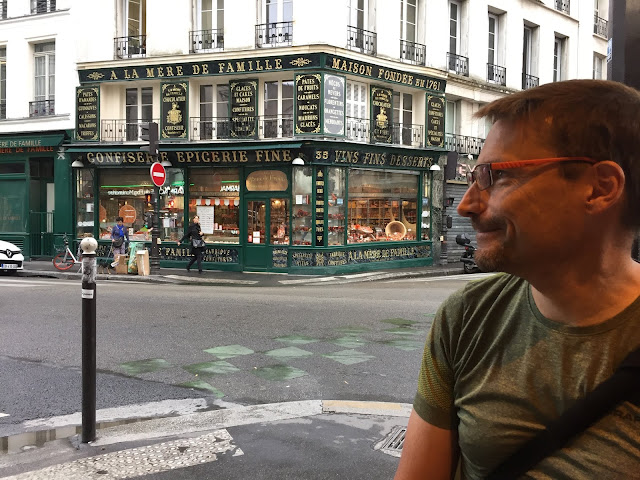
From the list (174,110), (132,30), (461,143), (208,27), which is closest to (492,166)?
Result: (174,110)

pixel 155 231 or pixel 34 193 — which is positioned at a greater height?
pixel 34 193

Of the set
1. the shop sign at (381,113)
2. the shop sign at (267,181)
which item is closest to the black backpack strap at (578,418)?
the shop sign at (267,181)

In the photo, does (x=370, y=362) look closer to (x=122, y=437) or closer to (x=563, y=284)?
(x=122, y=437)

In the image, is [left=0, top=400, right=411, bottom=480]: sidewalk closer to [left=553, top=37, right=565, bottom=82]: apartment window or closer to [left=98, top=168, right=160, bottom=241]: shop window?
[left=98, top=168, right=160, bottom=241]: shop window

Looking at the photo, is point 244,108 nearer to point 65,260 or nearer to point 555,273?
point 65,260

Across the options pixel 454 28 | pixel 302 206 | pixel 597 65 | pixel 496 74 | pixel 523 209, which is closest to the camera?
pixel 523 209

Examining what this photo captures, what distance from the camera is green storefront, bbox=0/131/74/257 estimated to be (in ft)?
69.3

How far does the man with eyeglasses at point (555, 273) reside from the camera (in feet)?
4.16

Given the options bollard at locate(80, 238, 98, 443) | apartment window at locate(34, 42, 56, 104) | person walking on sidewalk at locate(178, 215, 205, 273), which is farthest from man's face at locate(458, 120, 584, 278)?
apartment window at locate(34, 42, 56, 104)

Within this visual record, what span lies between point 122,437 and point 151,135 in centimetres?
1435

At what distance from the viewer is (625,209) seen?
1.33m

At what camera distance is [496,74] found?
23.5 metres

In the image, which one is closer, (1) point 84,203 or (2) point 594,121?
(2) point 594,121

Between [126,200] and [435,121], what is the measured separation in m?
11.2
